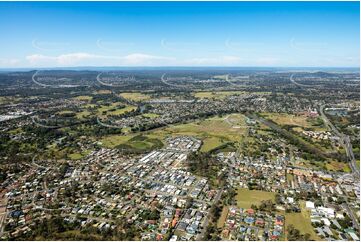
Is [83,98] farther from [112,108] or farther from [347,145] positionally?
[347,145]

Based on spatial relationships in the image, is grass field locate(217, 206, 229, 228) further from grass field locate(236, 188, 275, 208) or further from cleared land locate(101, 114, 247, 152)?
cleared land locate(101, 114, 247, 152)

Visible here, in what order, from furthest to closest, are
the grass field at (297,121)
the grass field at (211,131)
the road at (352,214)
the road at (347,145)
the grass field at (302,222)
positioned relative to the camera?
the grass field at (297,121)
the grass field at (211,131)
the road at (347,145)
the road at (352,214)
the grass field at (302,222)

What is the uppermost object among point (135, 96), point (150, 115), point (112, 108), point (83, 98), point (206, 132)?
point (83, 98)

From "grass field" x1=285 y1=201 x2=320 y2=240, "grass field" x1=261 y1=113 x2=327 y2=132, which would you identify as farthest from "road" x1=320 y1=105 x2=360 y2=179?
"grass field" x1=285 y1=201 x2=320 y2=240

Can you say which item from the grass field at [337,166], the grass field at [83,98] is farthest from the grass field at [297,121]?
the grass field at [83,98]

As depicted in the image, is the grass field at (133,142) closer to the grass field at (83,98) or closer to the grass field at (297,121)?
the grass field at (297,121)

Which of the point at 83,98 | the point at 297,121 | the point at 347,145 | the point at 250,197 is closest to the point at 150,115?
the point at 297,121
